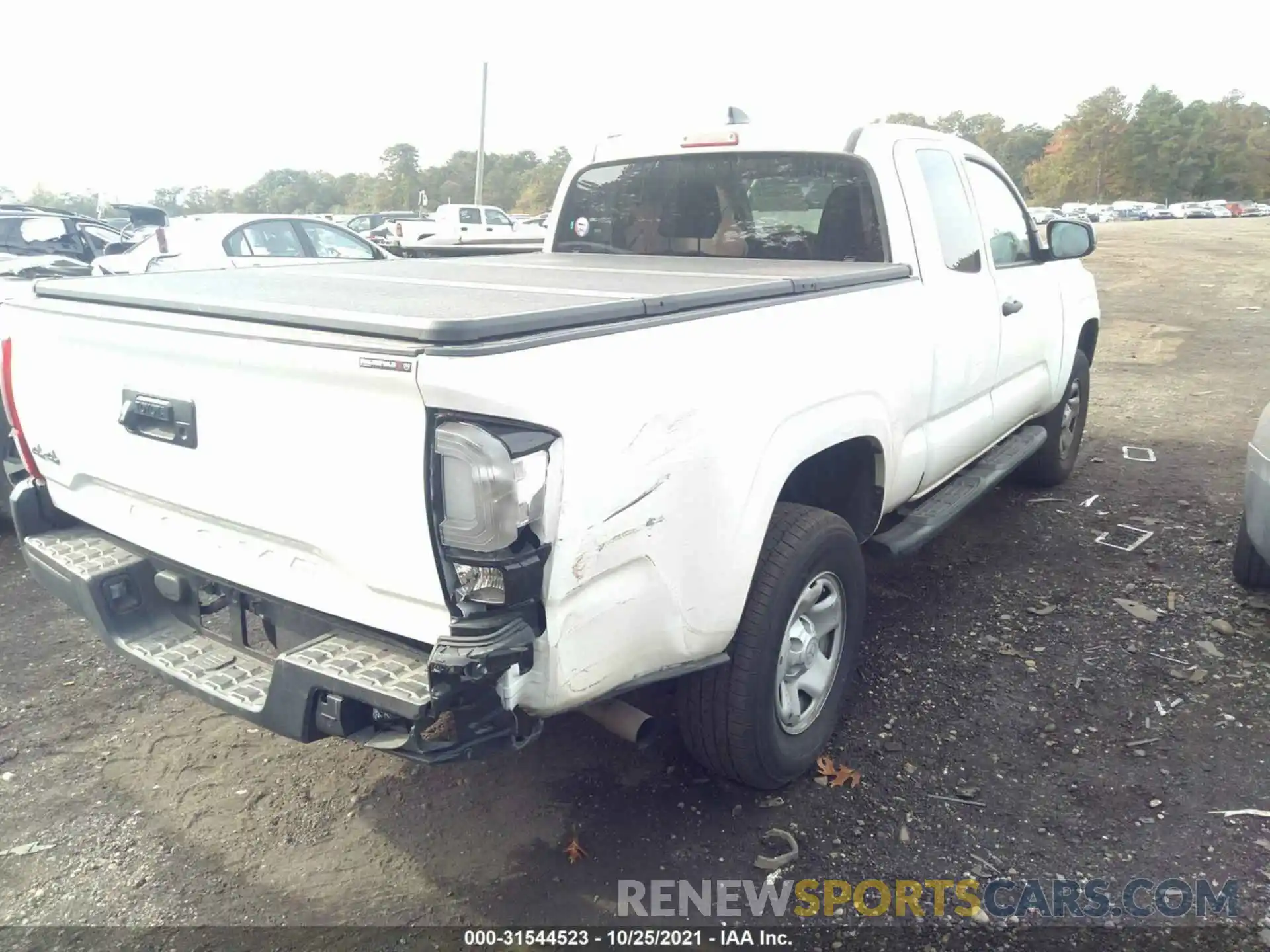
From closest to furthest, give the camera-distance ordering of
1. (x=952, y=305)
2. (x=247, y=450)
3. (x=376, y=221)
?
(x=247, y=450), (x=952, y=305), (x=376, y=221)

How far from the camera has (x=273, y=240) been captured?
33.6 ft

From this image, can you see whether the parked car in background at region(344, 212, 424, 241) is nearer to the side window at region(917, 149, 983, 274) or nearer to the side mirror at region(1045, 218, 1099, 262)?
the side mirror at region(1045, 218, 1099, 262)

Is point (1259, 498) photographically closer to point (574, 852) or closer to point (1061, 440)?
point (1061, 440)

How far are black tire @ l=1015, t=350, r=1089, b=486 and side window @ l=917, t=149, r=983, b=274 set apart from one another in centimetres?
167

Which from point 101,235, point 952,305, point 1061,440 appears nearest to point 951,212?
point 952,305

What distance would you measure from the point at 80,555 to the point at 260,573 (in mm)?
804

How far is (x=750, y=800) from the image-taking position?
3.04m

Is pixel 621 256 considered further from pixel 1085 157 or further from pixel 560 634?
pixel 1085 157

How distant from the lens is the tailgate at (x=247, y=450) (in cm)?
209

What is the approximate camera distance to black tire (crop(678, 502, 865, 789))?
2.73 m

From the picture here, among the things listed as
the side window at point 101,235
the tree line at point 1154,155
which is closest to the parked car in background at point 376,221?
the side window at point 101,235

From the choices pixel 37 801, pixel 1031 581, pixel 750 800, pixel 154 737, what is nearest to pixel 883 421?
pixel 750 800

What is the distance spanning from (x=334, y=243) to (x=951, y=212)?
8.29 metres

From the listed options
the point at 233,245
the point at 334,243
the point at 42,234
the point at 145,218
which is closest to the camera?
the point at 42,234
